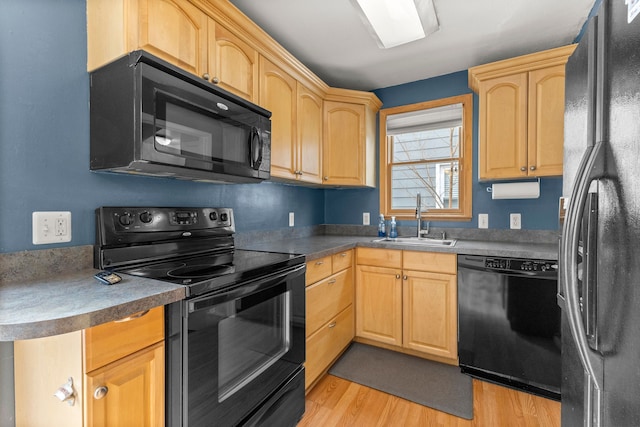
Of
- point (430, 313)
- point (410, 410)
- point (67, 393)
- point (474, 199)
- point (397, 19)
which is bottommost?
point (410, 410)

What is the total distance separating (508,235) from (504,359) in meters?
0.97

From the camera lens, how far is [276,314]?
1.41 meters

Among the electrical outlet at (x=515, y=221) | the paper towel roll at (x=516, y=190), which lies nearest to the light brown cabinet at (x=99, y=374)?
the paper towel roll at (x=516, y=190)

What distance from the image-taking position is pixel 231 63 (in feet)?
5.24

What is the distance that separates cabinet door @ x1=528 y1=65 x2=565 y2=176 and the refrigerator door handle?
1606 mm

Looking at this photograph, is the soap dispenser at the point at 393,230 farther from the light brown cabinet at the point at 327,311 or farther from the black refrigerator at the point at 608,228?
the black refrigerator at the point at 608,228

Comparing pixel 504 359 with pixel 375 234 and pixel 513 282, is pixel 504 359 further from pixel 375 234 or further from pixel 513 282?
pixel 375 234

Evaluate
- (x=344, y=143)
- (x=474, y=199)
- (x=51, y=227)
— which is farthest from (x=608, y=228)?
(x=344, y=143)

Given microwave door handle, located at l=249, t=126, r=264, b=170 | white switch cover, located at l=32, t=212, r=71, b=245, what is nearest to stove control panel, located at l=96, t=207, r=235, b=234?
white switch cover, located at l=32, t=212, r=71, b=245

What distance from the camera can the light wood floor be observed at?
162cm

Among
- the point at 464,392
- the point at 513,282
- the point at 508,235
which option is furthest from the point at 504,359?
the point at 508,235

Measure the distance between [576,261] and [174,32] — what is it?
1.67 meters

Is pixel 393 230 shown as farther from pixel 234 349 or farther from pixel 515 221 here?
pixel 234 349

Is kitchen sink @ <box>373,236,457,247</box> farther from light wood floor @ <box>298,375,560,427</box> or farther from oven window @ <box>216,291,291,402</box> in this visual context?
oven window @ <box>216,291,291,402</box>
